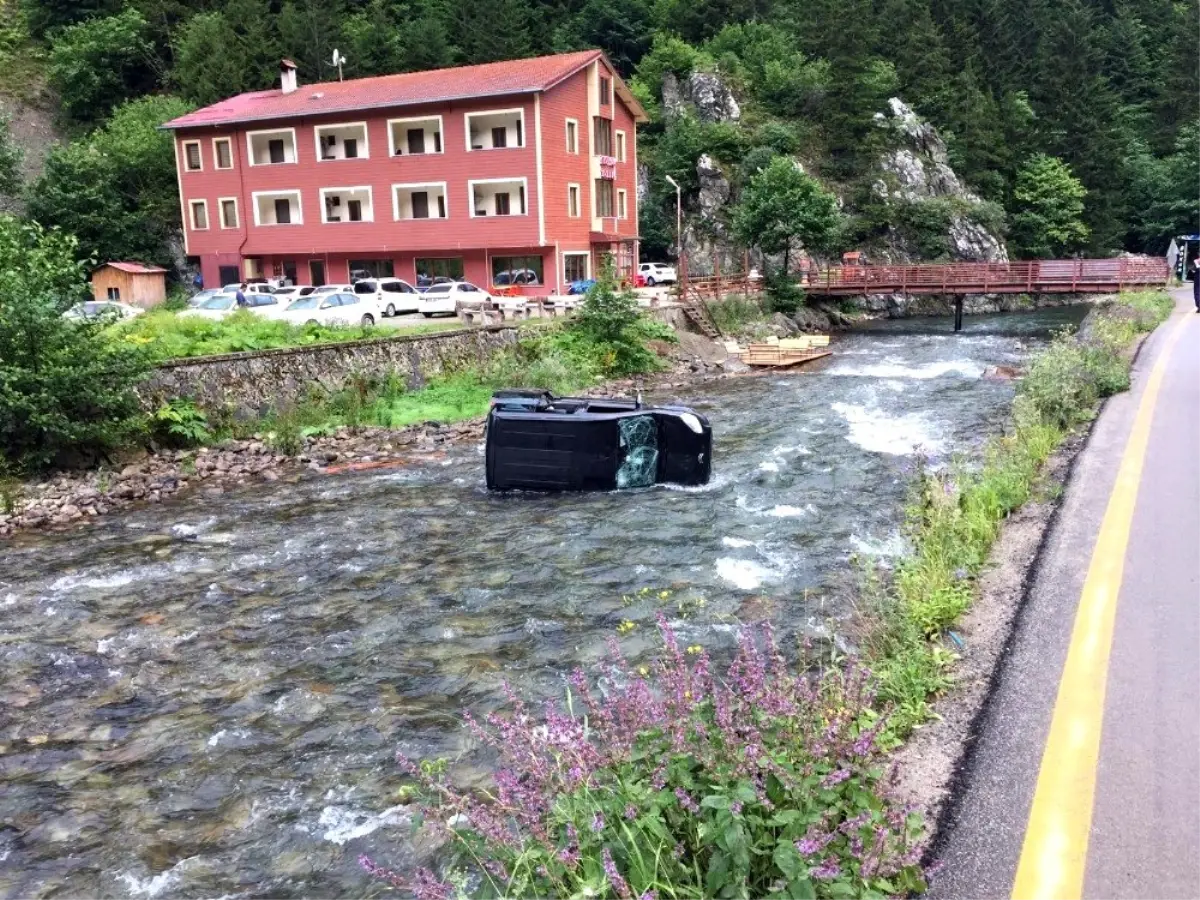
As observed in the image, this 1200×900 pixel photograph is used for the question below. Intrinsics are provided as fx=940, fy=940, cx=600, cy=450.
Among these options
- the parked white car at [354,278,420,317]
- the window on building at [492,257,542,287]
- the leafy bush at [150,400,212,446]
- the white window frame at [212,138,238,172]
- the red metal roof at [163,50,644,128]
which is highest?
the red metal roof at [163,50,644,128]

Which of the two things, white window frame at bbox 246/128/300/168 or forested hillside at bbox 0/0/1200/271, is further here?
forested hillside at bbox 0/0/1200/271

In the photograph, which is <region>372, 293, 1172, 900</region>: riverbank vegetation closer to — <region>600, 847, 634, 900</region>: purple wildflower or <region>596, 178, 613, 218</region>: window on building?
<region>600, 847, 634, 900</region>: purple wildflower

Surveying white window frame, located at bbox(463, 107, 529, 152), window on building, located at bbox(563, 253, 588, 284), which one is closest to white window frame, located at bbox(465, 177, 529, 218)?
white window frame, located at bbox(463, 107, 529, 152)

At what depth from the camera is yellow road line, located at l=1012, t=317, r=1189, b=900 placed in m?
3.91

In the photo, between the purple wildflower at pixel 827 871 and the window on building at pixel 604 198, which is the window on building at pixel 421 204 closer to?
the window on building at pixel 604 198

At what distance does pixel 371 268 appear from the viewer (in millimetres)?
46938

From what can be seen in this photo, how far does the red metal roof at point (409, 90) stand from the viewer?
1638 inches

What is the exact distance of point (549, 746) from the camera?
13.2 feet

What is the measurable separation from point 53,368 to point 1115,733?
1644 centimetres

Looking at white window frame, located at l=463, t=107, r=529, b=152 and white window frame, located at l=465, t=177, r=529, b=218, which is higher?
white window frame, located at l=463, t=107, r=529, b=152

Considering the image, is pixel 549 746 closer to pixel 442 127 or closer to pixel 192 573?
pixel 192 573

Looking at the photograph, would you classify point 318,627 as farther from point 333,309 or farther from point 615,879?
point 333,309

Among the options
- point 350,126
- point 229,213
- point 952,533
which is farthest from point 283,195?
point 952,533

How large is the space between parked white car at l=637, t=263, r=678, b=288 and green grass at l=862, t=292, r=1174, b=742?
38.3m
